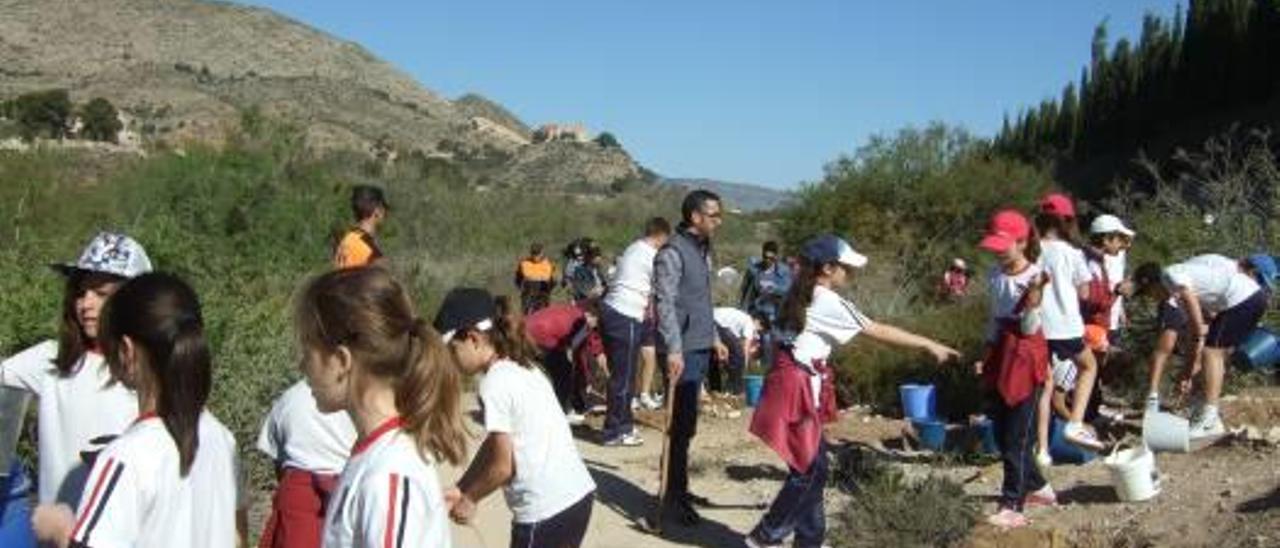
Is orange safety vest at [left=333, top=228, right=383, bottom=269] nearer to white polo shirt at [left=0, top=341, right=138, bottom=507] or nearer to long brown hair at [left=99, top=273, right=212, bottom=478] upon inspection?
white polo shirt at [left=0, top=341, right=138, bottom=507]

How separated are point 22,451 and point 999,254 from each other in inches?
184

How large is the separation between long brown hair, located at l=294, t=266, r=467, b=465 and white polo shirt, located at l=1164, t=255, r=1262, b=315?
6.76m

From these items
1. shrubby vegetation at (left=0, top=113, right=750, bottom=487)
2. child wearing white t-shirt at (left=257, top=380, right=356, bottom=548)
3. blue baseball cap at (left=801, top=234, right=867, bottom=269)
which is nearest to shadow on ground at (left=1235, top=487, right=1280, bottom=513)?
blue baseball cap at (left=801, top=234, right=867, bottom=269)

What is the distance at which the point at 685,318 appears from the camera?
796 cm

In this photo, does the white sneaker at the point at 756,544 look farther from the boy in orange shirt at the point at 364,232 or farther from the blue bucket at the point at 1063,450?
the blue bucket at the point at 1063,450

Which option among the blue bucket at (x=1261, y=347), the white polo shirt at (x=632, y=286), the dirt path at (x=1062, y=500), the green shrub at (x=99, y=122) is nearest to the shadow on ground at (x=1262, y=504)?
the dirt path at (x=1062, y=500)

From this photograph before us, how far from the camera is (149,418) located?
3098mm

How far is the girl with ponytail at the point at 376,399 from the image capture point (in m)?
2.63

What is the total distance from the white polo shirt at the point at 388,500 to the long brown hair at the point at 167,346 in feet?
1.84

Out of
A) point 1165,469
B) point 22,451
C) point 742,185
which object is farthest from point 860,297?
point 742,185

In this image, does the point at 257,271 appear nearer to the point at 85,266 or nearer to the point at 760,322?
the point at 760,322

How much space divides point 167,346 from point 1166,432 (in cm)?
655

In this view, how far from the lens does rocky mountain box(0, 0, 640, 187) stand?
6506cm

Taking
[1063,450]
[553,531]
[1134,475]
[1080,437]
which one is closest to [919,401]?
[1063,450]
